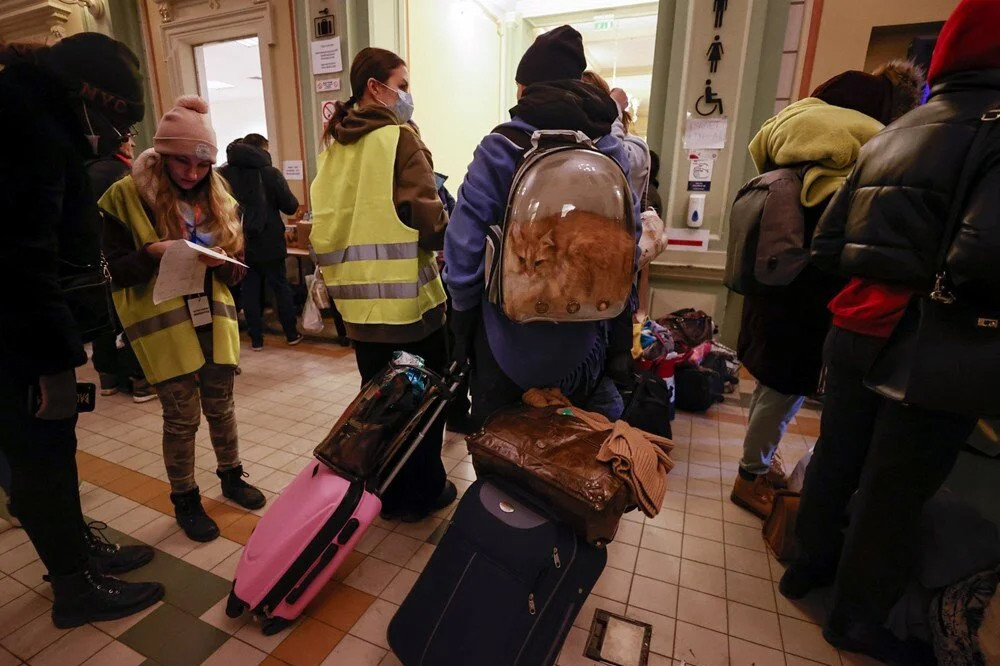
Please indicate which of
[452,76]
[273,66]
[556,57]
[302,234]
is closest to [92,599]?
[556,57]

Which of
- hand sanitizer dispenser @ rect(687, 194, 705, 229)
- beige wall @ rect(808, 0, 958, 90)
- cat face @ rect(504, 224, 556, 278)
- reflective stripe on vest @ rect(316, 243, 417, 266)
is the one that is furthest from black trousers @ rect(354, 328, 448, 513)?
beige wall @ rect(808, 0, 958, 90)

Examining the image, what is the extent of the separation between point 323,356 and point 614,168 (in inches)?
142

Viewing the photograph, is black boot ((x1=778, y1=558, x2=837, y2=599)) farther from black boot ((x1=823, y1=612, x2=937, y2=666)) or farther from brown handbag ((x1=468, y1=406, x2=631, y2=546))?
brown handbag ((x1=468, y1=406, x2=631, y2=546))

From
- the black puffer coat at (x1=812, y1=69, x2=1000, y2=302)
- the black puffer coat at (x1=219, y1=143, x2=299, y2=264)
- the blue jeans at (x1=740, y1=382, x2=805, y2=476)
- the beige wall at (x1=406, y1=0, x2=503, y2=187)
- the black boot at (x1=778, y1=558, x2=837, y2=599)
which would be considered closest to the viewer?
the black puffer coat at (x1=812, y1=69, x2=1000, y2=302)

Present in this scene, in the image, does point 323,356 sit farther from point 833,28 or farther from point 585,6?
point 585,6

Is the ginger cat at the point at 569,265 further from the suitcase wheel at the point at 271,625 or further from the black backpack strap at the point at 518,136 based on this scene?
the suitcase wheel at the point at 271,625

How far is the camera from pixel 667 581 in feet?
5.87

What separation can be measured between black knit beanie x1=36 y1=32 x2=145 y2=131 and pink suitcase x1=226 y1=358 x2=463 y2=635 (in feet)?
3.94

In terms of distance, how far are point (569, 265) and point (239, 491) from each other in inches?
72.4

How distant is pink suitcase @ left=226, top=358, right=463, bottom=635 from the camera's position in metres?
1.51

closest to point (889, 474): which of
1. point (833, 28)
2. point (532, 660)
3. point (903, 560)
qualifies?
point (903, 560)

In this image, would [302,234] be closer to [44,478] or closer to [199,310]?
[199,310]

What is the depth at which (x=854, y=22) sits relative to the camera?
10.6 feet

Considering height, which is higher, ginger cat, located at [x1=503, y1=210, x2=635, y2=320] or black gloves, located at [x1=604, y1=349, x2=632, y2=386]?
ginger cat, located at [x1=503, y1=210, x2=635, y2=320]
